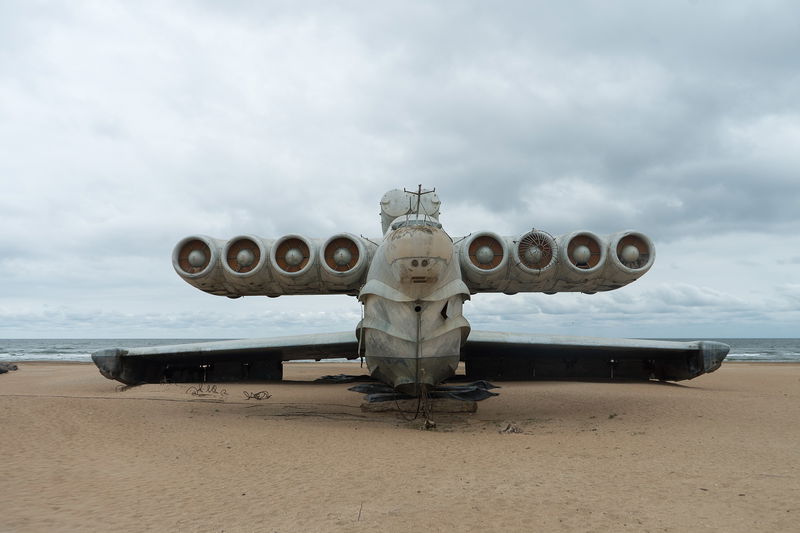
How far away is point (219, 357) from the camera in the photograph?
12.8m

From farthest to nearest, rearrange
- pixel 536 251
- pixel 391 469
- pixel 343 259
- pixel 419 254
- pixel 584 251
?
pixel 584 251 < pixel 536 251 < pixel 343 259 < pixel 419 254 < pixel 391 469

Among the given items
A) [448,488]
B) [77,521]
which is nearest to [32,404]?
[77,521]

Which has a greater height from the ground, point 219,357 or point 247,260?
point 247,260

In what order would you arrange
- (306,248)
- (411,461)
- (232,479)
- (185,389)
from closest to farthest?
(232,479) < (411,461) < (185,389) < (306,248)

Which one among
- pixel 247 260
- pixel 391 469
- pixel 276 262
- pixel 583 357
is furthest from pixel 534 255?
pixel 391 469

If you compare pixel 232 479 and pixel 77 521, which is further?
pixel 232 479

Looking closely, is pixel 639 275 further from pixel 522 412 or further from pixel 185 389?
pixel 185 389

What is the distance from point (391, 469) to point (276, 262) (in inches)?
352

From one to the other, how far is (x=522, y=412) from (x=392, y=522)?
5.76 meters

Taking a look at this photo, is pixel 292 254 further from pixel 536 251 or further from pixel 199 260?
pixel 536 251

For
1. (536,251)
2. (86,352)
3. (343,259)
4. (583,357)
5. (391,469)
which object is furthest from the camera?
(86,352)

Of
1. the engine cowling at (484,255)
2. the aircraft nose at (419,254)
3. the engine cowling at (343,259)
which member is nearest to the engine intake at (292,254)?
the engine cowling at (343,259)

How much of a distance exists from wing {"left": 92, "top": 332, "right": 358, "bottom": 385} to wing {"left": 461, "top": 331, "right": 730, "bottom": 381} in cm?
301

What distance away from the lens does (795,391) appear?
1202 cm
